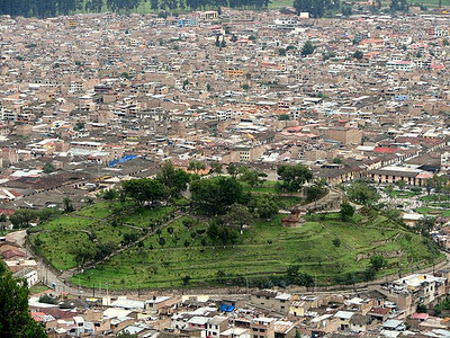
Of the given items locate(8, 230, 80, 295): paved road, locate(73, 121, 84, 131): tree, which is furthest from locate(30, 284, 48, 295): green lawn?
locate(73, 121, 84, 131): tree

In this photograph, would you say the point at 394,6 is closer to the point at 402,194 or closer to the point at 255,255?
the point at 402,194

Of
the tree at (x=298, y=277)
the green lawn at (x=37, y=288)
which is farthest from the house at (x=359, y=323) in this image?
the green lawn at (x=37, y=288)

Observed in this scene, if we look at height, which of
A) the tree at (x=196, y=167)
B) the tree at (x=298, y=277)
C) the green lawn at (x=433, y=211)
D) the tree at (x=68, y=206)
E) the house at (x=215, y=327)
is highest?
the tree at (x=196, y=167)

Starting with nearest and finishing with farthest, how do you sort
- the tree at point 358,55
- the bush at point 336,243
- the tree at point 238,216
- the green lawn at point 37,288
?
the green lawn at point 37,288
the tree at point 238,216
the bush at point 336,243
the tree at point 358,55

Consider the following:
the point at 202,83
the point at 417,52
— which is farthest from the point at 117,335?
the point at 417,52

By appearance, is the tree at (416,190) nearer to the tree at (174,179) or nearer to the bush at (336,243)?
the bush at (336,243)

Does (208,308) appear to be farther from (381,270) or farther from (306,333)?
(381,270)
